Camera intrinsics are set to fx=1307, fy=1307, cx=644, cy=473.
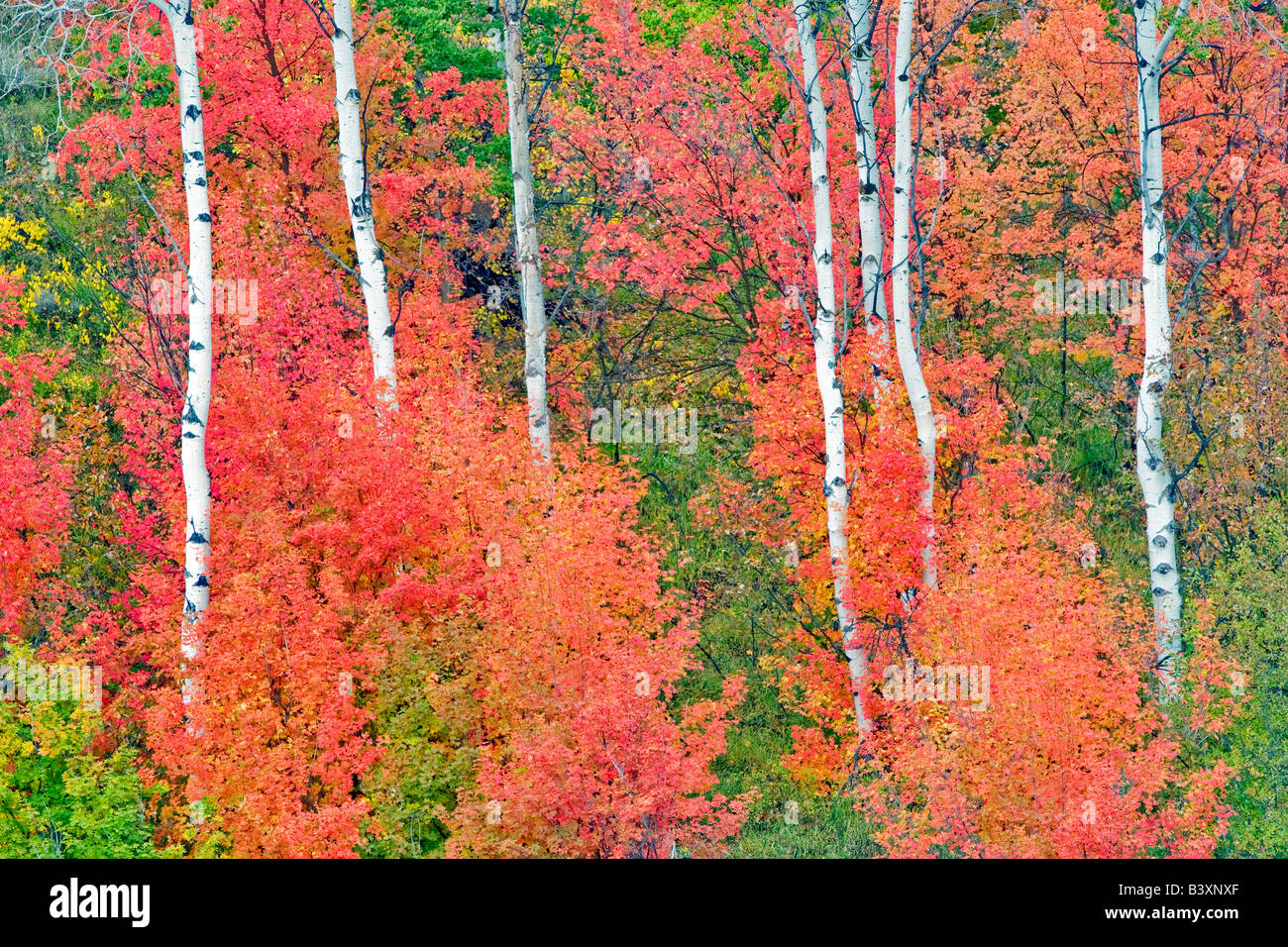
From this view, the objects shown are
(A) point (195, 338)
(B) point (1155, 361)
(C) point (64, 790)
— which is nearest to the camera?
(C) point (64, 790)

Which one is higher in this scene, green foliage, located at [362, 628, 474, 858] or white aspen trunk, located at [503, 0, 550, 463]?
white aspen trunk, located at [503, 0, 550, 463]

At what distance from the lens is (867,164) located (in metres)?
18.2

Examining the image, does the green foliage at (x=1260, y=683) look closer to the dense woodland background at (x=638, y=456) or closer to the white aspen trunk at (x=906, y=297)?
the dense woodland background at (x=638, y=456)

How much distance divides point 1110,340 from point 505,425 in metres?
10.6

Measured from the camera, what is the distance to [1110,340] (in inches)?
884

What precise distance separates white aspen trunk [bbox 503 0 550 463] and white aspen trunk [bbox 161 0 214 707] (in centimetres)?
421

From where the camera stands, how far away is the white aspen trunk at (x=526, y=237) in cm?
1795

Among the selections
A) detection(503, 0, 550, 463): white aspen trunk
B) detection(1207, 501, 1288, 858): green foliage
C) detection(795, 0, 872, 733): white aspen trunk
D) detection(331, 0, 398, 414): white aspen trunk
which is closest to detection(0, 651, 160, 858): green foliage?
detection(331, 0, 398, 414): white aspen trunk

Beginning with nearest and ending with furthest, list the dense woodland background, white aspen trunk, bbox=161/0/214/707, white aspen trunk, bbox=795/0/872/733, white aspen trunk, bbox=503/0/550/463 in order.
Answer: the dense woodland background
white aspen trunk, bbox=161/0/214/707
white aspen trunk, bbox=795/0/872/733
white aspen trunk, bbox=503/0/550/463

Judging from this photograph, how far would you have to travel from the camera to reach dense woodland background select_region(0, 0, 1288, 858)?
47.4 ft

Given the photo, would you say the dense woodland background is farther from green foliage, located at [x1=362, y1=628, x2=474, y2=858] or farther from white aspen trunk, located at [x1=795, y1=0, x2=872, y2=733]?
white aspen trunk, located at [x1=795, y1=0, x2=872, y2=733]

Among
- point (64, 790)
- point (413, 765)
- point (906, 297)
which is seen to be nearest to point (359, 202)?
point (906, 297)

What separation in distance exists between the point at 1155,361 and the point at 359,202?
1123cm

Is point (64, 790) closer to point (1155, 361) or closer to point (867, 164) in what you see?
point (867, 164)
